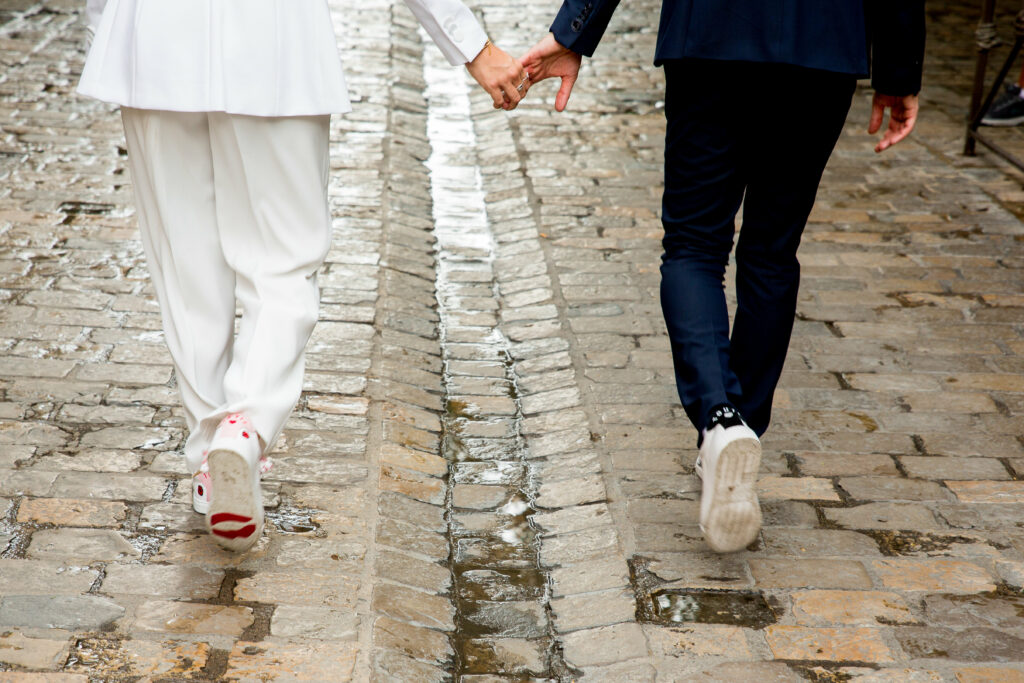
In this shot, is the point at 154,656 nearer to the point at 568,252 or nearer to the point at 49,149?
the point at 568,252

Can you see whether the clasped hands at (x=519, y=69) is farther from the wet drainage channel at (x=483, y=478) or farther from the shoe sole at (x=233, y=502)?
the shoe sole at (x=233, y=502)

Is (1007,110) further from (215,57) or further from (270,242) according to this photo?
(215,57)

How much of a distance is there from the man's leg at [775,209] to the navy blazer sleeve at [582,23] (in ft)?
1.75

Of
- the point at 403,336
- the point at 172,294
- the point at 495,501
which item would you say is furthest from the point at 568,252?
the point at 172,294

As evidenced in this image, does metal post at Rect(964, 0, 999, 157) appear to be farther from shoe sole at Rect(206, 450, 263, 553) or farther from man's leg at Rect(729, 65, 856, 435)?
shoe sole at Rect(206, 450, 263, 553)

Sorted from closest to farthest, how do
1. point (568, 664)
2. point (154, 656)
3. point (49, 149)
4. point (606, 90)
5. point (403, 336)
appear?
1. point (154, 656)
2. point (568, 664)
3. point (403, 336)
4. point (49, 149)
5. point (606, 90)

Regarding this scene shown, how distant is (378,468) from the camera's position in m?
3.52

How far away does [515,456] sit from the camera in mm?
3773

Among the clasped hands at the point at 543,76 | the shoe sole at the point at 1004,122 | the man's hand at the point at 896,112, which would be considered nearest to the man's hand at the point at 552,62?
the clasped hands at the point at 543,76

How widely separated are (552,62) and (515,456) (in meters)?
1.22

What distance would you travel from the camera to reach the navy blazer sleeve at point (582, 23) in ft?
10.6

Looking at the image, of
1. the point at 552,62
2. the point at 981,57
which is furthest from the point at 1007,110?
the point at 552,62

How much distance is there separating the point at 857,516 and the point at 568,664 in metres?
1.07

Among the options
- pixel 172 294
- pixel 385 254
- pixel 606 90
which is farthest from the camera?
pixel 606 90
